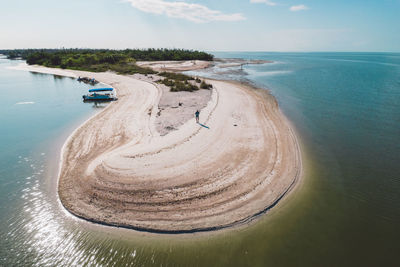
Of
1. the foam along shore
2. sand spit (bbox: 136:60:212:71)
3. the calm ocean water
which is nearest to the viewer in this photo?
the calm ocean water

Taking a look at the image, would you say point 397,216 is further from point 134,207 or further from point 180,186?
point 134,207

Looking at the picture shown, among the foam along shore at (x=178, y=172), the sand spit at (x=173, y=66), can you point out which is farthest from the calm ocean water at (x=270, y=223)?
the sand spit at (x=173, y=66)

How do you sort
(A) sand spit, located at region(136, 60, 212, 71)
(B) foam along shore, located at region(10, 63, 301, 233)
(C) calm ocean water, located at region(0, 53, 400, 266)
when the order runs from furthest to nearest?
1. (A) sand spit, located at region(136, 60, 212, 71)
2. (B) foam along shore, located at region(10, 63, 301, 233)
3. (C) calm ocean water, located at region(0, 53, 400, 266)

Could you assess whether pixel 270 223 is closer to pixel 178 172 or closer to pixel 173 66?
pixel 178 172

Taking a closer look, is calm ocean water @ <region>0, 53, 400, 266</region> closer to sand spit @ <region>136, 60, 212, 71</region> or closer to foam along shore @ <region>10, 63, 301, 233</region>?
foam along shore @ <region>10, 63, 301, 233</region>

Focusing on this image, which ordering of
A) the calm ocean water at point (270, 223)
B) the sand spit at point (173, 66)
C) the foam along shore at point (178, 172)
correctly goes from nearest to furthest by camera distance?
the calm ocean water at point (270, 223) < the foam along shore at point (178, 172) < the sand spit at point (173, 66)

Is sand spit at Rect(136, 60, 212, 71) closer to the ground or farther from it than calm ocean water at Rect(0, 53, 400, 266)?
farther from it

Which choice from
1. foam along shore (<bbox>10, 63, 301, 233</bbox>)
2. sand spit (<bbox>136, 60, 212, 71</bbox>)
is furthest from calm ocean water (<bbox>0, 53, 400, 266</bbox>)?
sand spit (<bbox>136, 60, 212, 71</bbox>)

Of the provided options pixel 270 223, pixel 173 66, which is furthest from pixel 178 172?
pixel 173 66

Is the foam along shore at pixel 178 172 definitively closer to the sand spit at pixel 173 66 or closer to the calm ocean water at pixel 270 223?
the calm ocean water at pixel 270 223
